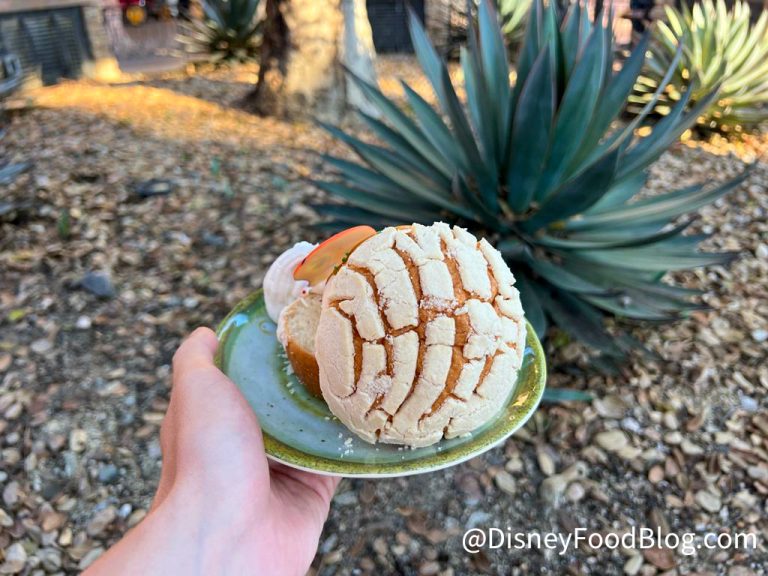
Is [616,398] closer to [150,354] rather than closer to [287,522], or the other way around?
[287,522]

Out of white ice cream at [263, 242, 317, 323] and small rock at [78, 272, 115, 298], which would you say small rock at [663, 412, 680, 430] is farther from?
small rock at [78, 272, 115, 298]

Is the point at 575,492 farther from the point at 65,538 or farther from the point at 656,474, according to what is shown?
the point at 65,538

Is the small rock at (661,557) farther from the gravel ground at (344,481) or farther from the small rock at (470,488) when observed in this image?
the small rock at (470,488)

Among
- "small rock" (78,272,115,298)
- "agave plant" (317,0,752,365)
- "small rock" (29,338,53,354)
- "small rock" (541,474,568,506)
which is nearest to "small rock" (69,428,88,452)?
"small rock" (29,338,53,354)

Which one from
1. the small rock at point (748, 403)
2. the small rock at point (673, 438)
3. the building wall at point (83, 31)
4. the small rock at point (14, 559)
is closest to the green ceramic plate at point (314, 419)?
the small rock at point (673, 438)

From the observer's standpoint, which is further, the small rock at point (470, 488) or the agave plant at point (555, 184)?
the agave plant at point (555, 184)

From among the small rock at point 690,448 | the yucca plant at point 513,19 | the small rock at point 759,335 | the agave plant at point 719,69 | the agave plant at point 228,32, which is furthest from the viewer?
the agave plant at point 228,32
